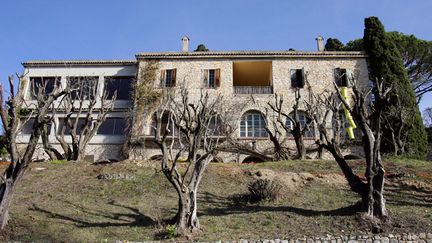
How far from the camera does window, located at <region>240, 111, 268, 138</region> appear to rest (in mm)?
28281

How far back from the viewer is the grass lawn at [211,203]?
11422 mm

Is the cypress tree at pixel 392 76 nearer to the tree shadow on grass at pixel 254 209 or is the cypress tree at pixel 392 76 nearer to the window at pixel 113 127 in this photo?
the tree shadow on grass at pixel 254 209

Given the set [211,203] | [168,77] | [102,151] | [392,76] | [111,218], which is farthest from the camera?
[168,77]

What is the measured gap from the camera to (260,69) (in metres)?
31.8

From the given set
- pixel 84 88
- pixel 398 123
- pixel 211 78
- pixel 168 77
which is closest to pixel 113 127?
pixel 84 88

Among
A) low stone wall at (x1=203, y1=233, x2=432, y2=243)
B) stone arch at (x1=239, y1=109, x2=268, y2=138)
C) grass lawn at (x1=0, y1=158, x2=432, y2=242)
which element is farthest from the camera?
stone arch at (x1=239, y1=109, x2=268, y2=138)

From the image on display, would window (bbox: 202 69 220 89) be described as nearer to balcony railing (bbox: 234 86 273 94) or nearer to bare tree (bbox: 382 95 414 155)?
balcony railing (bbox: 234 86 273 94)

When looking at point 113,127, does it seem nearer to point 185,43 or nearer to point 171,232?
point 185,43

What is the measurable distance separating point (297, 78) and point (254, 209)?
1825cm

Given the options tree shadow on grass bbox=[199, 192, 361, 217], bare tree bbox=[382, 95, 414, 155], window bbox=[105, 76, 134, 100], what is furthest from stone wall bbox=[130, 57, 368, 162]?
tree shadow on grass bbox=[199, 192, 361, 217]

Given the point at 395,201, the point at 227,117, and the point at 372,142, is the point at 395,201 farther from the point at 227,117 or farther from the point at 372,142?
the point at 227,117

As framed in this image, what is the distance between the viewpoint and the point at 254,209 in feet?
44.5

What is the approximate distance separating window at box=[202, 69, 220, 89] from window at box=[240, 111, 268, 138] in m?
3.44

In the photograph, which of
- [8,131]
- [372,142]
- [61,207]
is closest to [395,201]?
[372,142]
